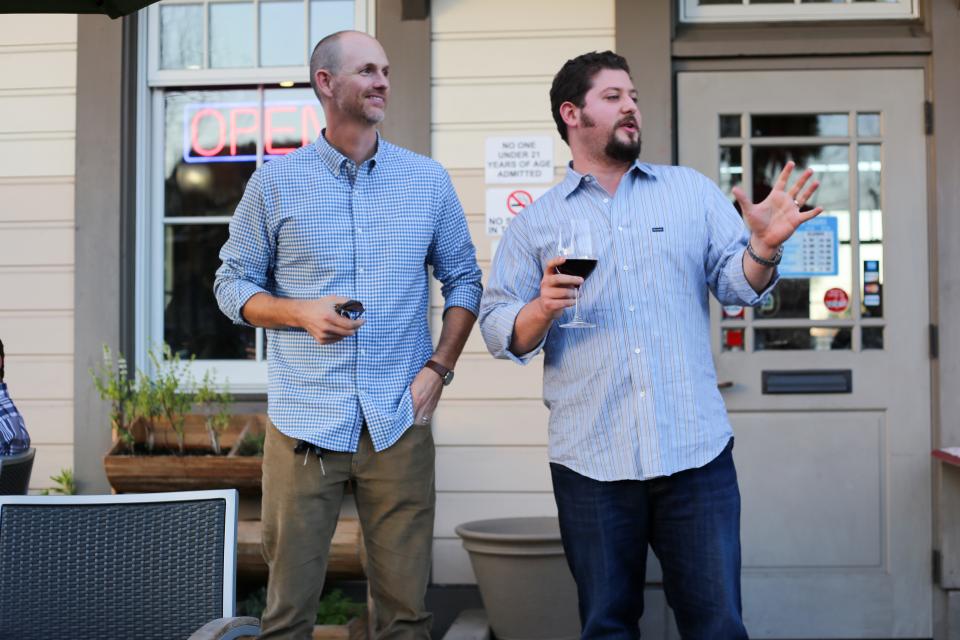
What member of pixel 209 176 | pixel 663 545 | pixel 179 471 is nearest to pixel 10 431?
pixel 179 471

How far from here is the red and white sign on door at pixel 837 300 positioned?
451 cm

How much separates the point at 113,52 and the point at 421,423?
102 inches

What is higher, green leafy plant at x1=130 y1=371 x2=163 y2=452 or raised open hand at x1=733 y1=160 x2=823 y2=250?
raised open hand at x1=733 y1=160 x2=823 y2=250

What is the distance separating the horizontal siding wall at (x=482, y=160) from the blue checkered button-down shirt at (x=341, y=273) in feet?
5.09

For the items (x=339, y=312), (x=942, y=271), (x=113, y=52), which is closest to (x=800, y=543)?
(x=942, y=271)

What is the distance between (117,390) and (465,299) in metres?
2.02

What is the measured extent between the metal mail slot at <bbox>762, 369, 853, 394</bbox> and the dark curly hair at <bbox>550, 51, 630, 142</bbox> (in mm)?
1973

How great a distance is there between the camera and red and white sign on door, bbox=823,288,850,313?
14.8 feet

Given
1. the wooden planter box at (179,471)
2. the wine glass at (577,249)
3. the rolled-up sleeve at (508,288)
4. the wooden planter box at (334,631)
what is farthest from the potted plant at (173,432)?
the wine glass at (577,249)

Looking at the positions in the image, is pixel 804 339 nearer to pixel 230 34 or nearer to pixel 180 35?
pixel 230 34

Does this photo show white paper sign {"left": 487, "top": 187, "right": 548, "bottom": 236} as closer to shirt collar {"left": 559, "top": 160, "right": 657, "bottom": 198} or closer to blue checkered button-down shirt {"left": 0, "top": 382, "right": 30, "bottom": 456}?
shirt collar {"left": 559, "top": 160, "right": 657, "bottom": 198}

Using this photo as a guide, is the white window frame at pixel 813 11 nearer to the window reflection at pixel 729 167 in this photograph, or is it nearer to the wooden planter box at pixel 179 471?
the window reflection at pixel 729 167

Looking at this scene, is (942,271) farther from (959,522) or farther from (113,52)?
(113,52)

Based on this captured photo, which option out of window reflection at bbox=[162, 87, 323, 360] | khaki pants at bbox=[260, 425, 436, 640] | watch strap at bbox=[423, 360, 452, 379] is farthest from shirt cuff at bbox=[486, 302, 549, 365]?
window reflection at bbox=[162, 87, 323, 360]
